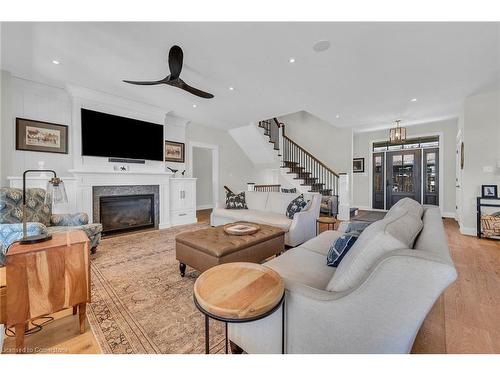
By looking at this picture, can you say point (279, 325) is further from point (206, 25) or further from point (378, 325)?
point (206, 25)

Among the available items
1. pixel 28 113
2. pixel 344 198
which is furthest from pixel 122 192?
pixel 344 198

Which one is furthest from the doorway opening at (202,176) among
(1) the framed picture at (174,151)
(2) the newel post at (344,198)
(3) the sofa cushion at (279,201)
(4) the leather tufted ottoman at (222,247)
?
(4) the leather tufted ottoman at (222,247)

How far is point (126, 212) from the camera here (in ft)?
14.1

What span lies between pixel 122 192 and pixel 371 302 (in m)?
4.49

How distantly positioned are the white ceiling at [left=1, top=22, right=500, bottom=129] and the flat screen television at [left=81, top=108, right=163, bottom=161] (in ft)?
1.65

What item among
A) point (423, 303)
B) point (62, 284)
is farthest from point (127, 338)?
point (423, 303)

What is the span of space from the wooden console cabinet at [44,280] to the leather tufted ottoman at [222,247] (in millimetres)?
887

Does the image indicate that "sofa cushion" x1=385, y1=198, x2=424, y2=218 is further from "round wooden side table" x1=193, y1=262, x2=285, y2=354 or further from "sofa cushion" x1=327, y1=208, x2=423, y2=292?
"round wooden side table" x1=193, y1=262, x2=285, y2=354

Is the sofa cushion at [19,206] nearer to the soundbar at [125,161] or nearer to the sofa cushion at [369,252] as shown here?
the soundbar at [125,161]

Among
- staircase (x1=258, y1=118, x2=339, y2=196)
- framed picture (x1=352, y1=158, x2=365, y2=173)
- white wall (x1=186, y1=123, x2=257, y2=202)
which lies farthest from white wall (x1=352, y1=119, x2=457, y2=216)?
white wall (x1=186, y1=123, x2=257, y2=202)

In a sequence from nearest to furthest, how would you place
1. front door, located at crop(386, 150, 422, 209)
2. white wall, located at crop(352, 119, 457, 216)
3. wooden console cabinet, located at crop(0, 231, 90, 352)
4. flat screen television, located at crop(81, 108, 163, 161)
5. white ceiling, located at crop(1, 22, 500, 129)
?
wooden console cabinet, located at crop(0, 231, 90, 352)
white ceiling, located at crop(1, 22, 500, 129)
flat screen television, located at crop(81, 108, 163, 161)
white wall, located at crop(352, 119, 457, 216)
front door, located at crop(386, 150, 422, 209)

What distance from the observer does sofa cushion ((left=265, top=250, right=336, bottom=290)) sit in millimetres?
1380

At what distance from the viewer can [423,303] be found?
2.59ft
